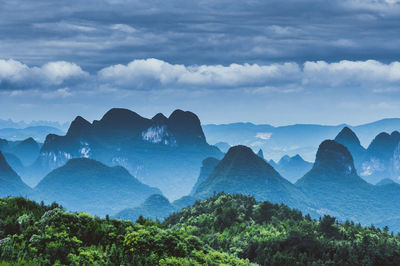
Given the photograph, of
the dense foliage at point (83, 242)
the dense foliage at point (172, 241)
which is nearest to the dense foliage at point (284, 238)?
the dense foliage at point (172, 241)

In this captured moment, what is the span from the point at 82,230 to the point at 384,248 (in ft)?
108

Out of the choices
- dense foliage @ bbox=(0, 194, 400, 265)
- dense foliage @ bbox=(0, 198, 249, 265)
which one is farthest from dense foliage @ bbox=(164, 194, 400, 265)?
dense foliage @ bbox=(0, 198, 249, 265)

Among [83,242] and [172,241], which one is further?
[172,241]

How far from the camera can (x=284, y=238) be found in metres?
53.0

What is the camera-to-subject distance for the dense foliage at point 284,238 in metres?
50.1

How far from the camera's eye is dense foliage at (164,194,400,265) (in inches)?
1972

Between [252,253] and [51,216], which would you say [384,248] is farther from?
[51,216]

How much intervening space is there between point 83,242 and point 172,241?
231 inches

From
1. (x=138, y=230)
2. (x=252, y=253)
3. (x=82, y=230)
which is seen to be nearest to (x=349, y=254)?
(x=252, y=253)

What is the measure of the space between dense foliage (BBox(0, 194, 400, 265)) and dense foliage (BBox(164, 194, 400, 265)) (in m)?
0.10

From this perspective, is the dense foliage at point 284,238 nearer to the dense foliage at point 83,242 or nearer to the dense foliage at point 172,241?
the dense foliage at point 172,241

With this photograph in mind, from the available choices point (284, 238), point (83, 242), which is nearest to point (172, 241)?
point (83, 242)

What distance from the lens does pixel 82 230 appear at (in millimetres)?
33531

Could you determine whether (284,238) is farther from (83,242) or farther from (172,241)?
(83,242)
